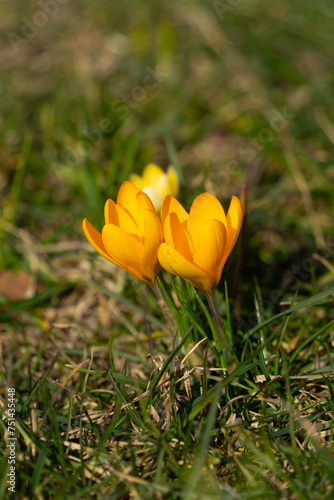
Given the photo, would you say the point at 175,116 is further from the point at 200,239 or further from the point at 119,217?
the point at 200,239

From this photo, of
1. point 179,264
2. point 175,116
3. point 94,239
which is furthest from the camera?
point 175,116

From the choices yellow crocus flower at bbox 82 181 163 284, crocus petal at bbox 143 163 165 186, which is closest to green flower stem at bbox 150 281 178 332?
yellow crocus flower at bbox 82 181 163 284

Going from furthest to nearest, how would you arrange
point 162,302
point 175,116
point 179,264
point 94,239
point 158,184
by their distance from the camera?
point 175,116 < point 158,184 < point 162,302 < point 94,239 < point 179,264

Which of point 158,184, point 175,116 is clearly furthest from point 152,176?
point 175,116

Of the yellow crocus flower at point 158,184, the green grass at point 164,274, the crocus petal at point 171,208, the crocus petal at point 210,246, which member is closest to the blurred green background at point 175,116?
the green grass at point 164,274

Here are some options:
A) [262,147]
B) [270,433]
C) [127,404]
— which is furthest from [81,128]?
[270,433]

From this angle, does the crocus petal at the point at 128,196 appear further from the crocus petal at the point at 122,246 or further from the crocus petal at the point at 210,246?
the crocus petal at the point at 210,246

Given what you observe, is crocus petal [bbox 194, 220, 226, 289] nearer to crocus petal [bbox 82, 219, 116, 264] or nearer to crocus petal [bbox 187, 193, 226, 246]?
crocus petal [bbox 187, 193, 226, 246]

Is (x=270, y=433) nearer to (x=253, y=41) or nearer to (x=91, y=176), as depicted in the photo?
(x=91, y=176)
